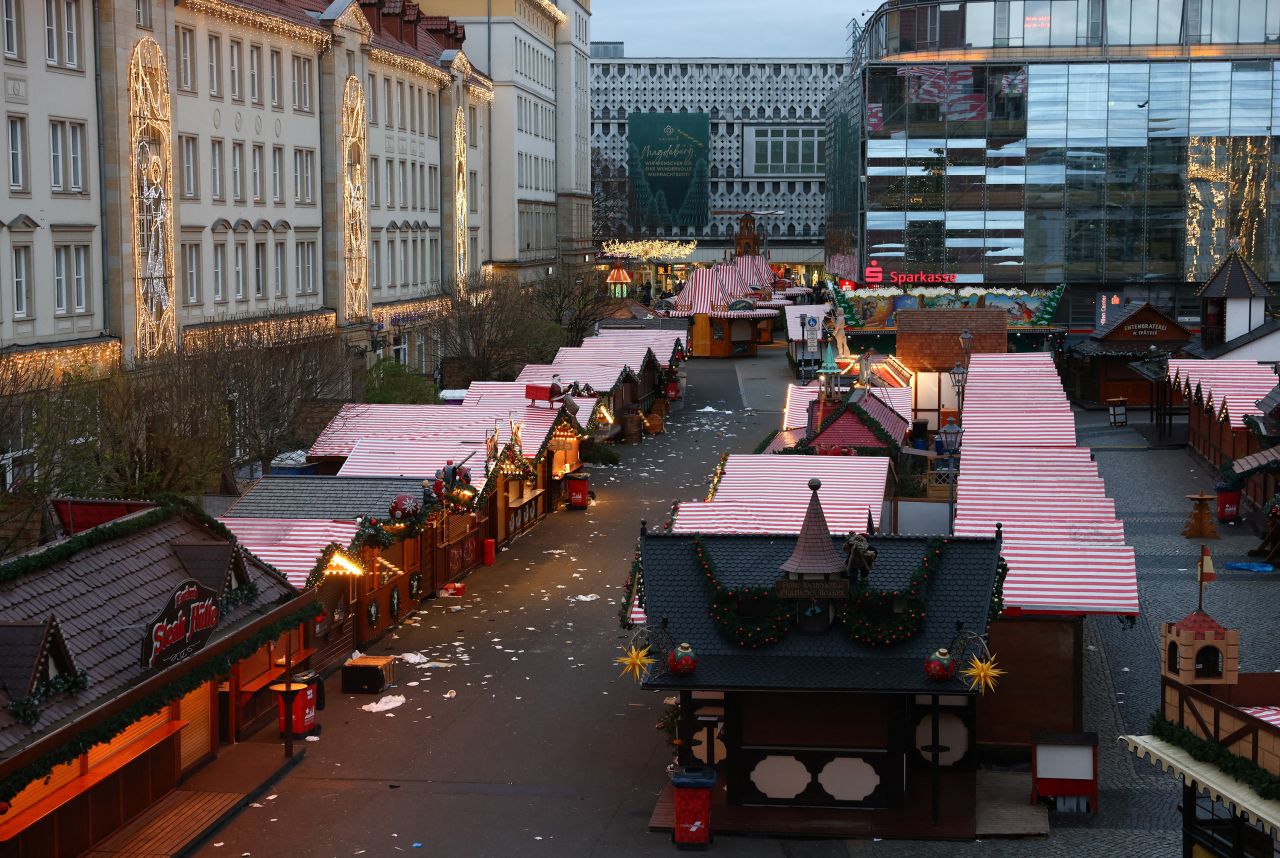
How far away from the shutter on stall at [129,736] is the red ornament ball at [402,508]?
8.19m

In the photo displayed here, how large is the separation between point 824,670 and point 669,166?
13130 cm

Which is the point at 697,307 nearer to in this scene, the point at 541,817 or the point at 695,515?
the point at 695,515

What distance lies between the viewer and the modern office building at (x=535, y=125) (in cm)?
8731

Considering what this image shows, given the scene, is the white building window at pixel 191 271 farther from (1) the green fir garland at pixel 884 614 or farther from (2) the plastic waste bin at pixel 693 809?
(2) the plastic waste bin at pixel 693 809

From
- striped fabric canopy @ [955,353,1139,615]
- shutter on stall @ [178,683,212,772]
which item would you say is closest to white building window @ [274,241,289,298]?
striped fabric canopy @ [955,353,1139,615]

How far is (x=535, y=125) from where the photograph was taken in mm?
95188

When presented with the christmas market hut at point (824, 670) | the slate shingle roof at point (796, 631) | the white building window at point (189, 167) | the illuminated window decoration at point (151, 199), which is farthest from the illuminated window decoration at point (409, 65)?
the christmas market hut at point (824, 670)

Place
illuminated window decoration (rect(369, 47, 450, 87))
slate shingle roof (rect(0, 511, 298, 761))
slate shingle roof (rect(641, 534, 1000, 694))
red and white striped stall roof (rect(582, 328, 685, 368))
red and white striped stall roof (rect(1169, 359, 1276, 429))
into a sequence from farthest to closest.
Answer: illuminated window decoration (rect(369, 47, 450, 87)), red and white striped stall roof (rect(582, 328, 685, 368)), red and white striped stall roof (rect(1169, 359, 1276, 429)), slate shingle roof (rect(641, 534, 1000, 694)), slate shingle roof (rect(0, 511, 298, 761))

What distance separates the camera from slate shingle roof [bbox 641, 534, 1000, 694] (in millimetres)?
19188

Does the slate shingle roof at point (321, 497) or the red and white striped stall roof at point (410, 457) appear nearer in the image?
the slate shingle roof at point (321, 497)

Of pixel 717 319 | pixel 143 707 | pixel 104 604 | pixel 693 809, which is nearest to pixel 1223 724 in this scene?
pixel 693 809

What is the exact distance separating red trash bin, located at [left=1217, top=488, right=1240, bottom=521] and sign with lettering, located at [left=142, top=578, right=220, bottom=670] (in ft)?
81.6

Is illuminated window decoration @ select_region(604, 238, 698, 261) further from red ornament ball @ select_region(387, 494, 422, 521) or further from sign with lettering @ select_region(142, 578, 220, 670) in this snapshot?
sign with lettering @ select_region(142, 578, 220, 670)

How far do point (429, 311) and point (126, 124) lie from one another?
27.9m
